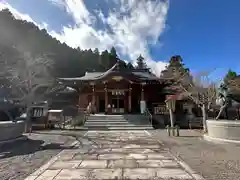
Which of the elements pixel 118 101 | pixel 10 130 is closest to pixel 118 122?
pixel 118 101

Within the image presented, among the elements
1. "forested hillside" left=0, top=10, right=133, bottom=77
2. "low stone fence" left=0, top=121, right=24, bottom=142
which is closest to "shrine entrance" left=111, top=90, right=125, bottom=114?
"forested hillside" left=0, top=10, right=133, bottom=77

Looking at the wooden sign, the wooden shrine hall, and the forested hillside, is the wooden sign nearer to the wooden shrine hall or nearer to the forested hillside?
the wooden shrine hall

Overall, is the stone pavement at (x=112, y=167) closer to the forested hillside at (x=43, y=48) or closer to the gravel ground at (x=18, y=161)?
the gravel ground at (x=18, y=161)

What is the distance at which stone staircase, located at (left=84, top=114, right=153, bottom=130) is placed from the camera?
51.8ft

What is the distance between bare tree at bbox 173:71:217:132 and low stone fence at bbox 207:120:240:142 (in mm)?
5675

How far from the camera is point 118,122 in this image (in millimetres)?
16922

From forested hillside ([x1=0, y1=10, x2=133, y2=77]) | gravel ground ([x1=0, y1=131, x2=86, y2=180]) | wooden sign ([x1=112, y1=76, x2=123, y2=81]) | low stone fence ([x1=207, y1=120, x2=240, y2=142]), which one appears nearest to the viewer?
gravel ground ([x1=0, y1=131, x2=86, y2=180])

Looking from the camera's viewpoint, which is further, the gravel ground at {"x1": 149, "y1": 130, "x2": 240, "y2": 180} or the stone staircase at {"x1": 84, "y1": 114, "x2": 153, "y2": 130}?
the stone staircase at {"x1": 84, "y1": 114, "x2": 153, "y2": 130}

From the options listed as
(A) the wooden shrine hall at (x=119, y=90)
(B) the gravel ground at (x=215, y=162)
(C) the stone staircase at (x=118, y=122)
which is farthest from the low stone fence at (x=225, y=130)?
(A) the wooden shrine hall at (x=119, y=90)

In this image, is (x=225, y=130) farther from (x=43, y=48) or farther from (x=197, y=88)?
(x=43, y=48)

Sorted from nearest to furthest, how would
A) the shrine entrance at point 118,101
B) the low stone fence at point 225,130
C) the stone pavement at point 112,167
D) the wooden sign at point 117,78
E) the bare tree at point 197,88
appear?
the stone pavement at point 112,167
the low stone fence at point 225,130
the bare tree at point 197,88
the wooden sign at point 117,78
the shrine entrance at point 118,101

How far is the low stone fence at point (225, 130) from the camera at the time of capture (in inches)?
342

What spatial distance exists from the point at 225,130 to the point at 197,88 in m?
8.72

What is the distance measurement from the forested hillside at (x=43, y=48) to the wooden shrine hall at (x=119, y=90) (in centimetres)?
588
